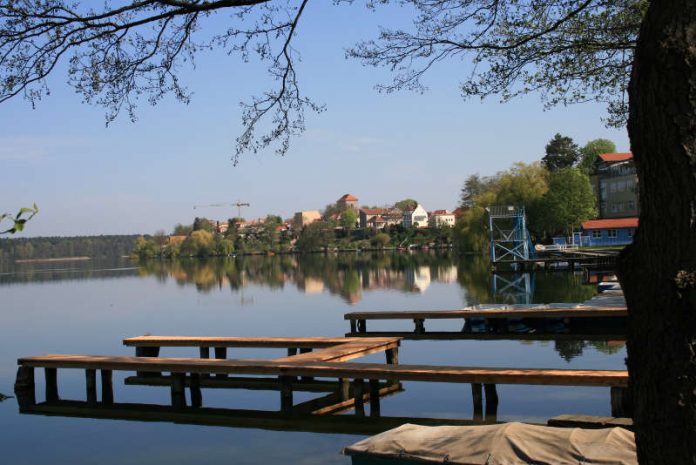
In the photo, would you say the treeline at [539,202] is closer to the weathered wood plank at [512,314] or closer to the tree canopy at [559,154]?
the tree canopy at [559,154]

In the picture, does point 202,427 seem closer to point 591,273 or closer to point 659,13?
point 659,13

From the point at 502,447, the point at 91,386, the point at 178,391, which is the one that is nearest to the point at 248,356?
the point at 91,386

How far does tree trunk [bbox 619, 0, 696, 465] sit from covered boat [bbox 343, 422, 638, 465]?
170 inches

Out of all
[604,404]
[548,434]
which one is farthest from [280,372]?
[548,434]

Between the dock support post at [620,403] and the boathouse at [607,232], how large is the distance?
75.3 metres

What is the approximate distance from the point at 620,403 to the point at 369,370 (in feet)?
13.2

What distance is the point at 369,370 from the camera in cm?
1363

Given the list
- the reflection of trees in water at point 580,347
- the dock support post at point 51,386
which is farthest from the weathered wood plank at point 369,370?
the reflection of trees in water at point 580,347

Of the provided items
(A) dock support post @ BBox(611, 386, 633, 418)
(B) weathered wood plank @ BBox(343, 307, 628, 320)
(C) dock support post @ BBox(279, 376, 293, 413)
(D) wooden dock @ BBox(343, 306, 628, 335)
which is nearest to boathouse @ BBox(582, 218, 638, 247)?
(D) wooden dock @ BBox(343, 306, 628, 335)

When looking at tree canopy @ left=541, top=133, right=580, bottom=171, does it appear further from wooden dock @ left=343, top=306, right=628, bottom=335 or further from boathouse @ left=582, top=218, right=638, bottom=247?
wooden dock @ left=343, top=306, right=628, bottom=335

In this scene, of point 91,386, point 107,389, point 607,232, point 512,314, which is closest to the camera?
point 91,386

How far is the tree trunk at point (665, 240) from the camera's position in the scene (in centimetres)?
325

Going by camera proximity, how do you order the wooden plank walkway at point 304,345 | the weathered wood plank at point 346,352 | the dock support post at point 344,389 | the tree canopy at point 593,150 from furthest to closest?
1. the tree canopy at point 593,150
2. the wooden plank walkway at point 304,345
3. the weathered wood plank at point 346,352
4. the dock support post at point 344,389

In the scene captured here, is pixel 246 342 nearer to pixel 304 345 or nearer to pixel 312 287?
pixel 304 345
